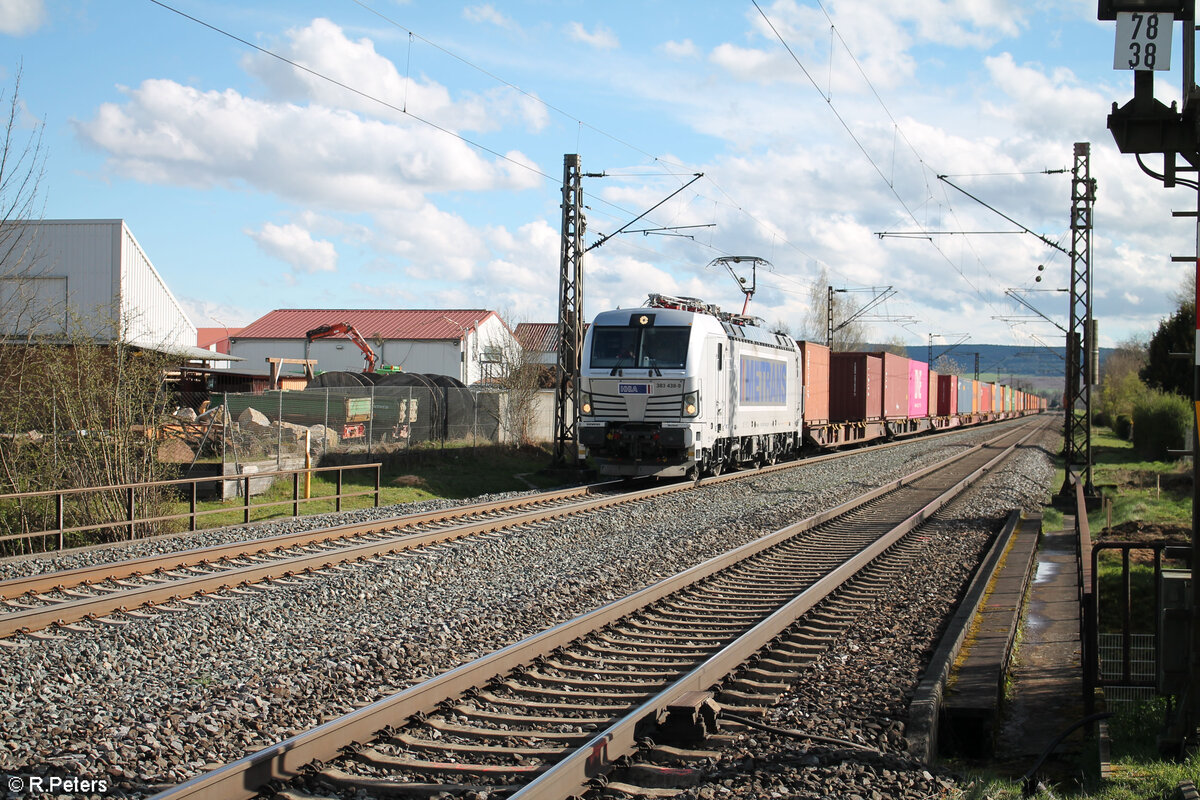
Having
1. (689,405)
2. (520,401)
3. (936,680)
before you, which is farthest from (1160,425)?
(936,680)

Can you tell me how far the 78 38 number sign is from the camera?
5.30m

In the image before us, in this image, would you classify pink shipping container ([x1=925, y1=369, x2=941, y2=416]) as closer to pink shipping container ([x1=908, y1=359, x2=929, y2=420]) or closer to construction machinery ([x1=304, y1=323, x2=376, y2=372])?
pink shipping container ([x1=908, y1=359, x2=929, y2=420])

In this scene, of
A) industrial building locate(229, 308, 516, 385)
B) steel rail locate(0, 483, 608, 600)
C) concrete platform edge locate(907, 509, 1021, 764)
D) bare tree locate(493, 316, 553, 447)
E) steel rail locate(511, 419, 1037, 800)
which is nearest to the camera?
steel rail locate(511, 419, 1037, 800)

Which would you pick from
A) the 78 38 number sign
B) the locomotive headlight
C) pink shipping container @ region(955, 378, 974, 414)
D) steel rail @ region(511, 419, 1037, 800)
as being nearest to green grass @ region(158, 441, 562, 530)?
the locomotive headlight

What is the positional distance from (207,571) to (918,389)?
1596 inches

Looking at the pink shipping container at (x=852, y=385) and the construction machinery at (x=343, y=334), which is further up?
the construction machinery at (x=343, y=334)

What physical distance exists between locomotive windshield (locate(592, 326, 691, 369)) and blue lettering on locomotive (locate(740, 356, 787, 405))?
3747mm

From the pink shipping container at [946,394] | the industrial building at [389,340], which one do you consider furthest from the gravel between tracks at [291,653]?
the industrial building at [389,340]

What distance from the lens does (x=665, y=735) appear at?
17.9 ft

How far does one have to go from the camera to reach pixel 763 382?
2439 centimetres

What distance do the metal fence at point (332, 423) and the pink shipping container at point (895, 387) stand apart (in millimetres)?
15864

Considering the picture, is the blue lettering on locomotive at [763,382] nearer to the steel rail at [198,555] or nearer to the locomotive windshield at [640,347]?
the locomotive windshield at [640,347]

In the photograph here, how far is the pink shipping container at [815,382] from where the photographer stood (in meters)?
30.0

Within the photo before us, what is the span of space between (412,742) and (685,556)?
7073mm
